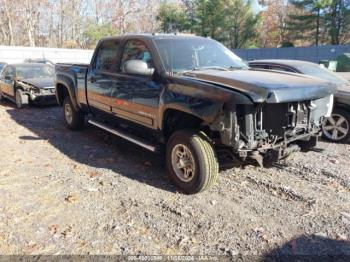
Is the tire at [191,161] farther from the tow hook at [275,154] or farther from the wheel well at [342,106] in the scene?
the wheel well at [342,106]

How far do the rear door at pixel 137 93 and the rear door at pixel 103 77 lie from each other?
192mm

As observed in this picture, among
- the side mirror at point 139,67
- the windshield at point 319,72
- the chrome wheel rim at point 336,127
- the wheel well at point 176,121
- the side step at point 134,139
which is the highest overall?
the side mirror at point 139,67

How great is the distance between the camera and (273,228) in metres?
3.59

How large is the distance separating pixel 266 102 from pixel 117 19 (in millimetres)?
49850

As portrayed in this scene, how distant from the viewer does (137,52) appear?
5301mm

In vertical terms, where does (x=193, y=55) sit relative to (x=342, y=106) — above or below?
above

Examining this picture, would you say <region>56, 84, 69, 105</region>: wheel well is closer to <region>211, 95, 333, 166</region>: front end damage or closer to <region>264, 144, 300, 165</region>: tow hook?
<region>211, 95, 333, 166</region>: front end damage

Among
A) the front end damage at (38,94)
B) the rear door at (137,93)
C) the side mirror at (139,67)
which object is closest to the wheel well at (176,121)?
the rear door at (137,93)

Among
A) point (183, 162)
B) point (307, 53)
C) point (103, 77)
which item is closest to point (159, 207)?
point (183, 162)

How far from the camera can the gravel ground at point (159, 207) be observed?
335 cm

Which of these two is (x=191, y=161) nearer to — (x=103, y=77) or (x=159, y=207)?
(x=159, y=207)

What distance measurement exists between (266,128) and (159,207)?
Answer: 155 cm

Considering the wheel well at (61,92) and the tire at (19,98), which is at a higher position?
the wheel well at (61,92)

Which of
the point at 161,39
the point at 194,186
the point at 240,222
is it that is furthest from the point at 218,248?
the point at 161,39
